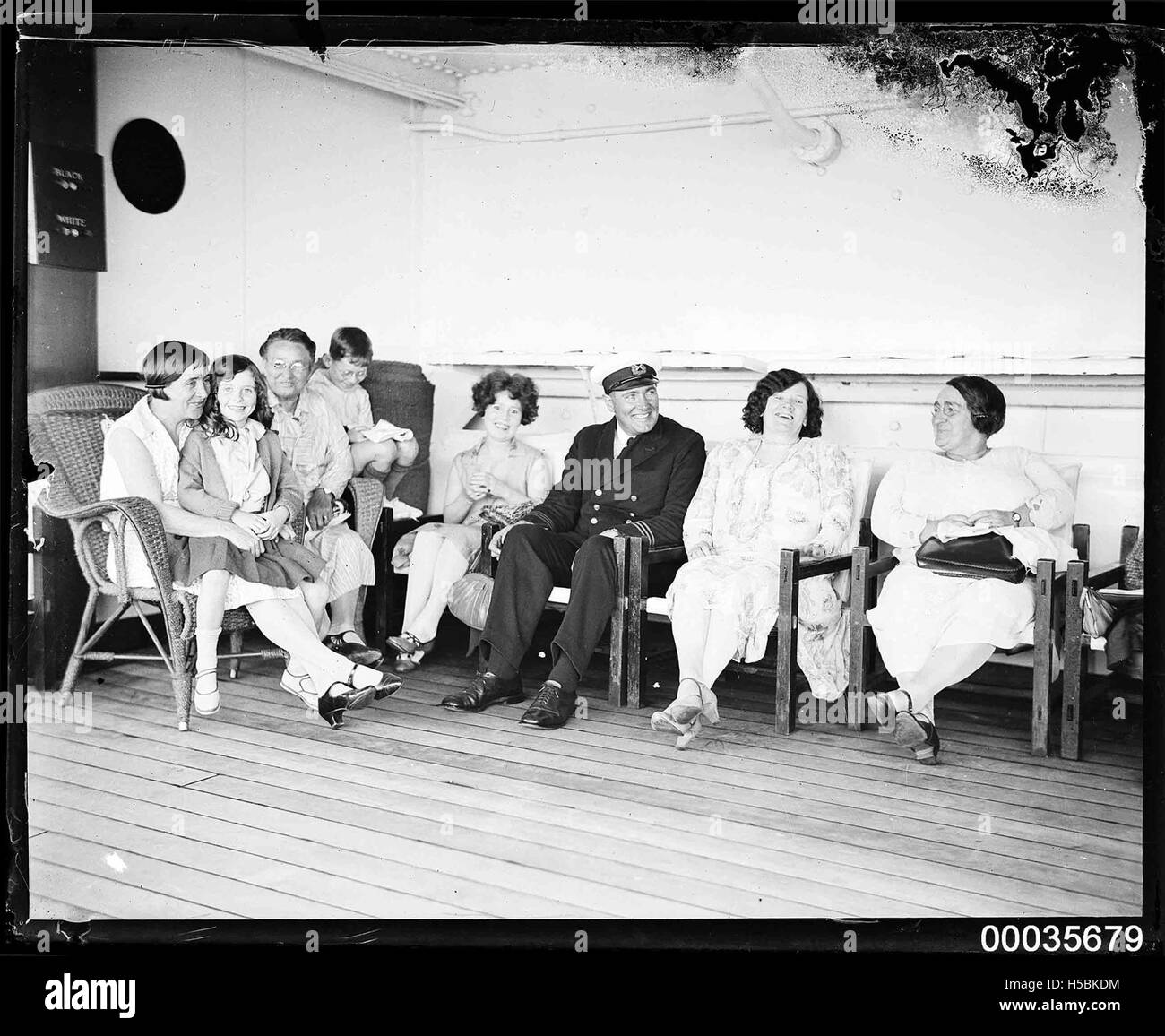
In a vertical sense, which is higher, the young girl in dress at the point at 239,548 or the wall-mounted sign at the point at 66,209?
the wall-mounted sign at the point at 66,209

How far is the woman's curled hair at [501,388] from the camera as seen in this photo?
492cm

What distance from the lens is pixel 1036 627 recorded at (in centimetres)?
420

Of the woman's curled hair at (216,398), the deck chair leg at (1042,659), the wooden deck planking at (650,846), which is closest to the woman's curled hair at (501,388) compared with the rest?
the woman's curled hair at (216,398)

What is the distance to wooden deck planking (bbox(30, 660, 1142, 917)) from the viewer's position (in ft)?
11.1

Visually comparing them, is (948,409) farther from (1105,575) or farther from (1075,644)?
(1075,644)

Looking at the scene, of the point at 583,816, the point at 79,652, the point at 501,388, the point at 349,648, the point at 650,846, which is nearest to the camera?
the point at 650,846

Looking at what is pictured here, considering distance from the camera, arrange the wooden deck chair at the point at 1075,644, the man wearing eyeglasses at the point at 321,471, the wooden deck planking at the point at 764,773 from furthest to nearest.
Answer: the man wearing eyeglasses at the point at 321,471
the wooden deck chair at the point at 1075,644
the wooden deck planking at the point at 764,773

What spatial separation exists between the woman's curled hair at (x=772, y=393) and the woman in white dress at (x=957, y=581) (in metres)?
0.43

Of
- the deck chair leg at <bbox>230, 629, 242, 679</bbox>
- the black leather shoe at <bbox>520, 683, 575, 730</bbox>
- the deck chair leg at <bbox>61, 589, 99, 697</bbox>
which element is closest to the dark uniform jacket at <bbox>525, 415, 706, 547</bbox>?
the black leather shoe at <bbox>520, 683, 575, 730</bbox>

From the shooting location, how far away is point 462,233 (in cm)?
468

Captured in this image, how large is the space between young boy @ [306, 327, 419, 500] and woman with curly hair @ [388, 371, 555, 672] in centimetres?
25

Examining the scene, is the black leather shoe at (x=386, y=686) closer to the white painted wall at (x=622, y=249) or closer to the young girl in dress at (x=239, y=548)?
the young girl in dress at (x=239, y=548)

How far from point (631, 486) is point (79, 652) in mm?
2073

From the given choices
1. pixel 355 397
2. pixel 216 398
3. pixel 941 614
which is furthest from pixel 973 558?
pixel 216 398
